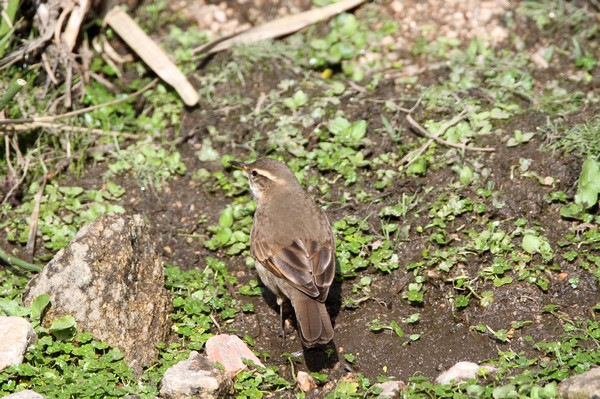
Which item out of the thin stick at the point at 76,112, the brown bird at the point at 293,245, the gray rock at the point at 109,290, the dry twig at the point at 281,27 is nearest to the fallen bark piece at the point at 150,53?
the thin stick at the point at 76,112

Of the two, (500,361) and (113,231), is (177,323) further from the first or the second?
(500,361)

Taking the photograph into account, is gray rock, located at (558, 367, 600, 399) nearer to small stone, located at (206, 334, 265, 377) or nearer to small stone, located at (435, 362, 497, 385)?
small stone, located at (435, 362, 497, 385)

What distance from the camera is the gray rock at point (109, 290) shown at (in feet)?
21.6

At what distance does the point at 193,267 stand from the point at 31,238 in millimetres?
1635

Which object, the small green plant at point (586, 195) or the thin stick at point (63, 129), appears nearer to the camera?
the small green plant at point (586, 195)

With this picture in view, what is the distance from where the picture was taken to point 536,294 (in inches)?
280

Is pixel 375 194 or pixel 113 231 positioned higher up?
pixel 113 231

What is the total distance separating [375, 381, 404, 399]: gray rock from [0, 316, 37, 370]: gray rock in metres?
2.70

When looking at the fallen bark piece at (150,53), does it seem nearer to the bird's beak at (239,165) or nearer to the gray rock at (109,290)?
the bird's beak at (239,165)

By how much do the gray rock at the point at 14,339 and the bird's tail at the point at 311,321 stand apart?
2088 millimetres

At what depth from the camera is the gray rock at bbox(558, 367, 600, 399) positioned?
548cm

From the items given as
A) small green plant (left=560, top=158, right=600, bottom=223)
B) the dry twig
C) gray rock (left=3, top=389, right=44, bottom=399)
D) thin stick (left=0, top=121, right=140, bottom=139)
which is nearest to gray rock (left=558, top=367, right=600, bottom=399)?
small green plant (left=560, top=158, right=600, bottom=223)

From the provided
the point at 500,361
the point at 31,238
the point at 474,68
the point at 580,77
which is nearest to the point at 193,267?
the point at 31,238

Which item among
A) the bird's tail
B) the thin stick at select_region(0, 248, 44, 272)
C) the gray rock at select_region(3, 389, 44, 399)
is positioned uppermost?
the gray rock at select_region(3, 389, 44, 399)
